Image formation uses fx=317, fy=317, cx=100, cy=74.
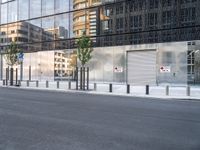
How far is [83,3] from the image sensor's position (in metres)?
44.1

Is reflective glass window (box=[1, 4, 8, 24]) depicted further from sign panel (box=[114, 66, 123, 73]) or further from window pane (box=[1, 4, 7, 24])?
sign panel (box=[114, 66, 123, 73])

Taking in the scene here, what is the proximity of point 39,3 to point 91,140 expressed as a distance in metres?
45.0

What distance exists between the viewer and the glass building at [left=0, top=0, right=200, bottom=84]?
35.2 m

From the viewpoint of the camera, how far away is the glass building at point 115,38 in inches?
1387

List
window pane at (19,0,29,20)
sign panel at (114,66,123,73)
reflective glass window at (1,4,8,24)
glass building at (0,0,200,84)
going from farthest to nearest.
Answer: reflective glass window at (1,4,8,24) < window pane at (19,0,29,20) < sign panel at (114,66,123,73) < glass building at (0,0,200,84)

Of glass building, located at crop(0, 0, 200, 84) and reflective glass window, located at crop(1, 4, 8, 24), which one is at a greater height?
reflective glass window, located at crop(1, 4, 8, 24)

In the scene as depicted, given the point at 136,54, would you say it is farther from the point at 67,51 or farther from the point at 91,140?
the point at 91,140

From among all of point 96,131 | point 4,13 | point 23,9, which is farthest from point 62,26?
point 96,131

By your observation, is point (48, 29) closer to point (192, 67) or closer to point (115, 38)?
point (115, 38)

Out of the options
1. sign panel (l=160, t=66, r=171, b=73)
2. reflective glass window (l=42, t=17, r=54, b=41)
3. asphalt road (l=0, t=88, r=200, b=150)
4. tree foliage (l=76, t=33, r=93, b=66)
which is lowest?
asphalt road (l=0, t=88, r=200, b=150)

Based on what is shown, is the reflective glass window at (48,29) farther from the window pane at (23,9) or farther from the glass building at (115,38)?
the window pane at (23,9)

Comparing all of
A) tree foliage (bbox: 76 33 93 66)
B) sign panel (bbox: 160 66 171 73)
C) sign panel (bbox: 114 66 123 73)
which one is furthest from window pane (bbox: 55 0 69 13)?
sign panel (bbox: 160 66 171 73)

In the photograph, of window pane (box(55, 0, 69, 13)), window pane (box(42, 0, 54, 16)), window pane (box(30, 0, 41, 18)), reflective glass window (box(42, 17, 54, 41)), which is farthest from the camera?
window pane (box(30, 0, 41, 18))

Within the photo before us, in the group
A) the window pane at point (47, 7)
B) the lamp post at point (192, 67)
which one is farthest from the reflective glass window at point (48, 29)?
the lamp post at point (192, 67)
